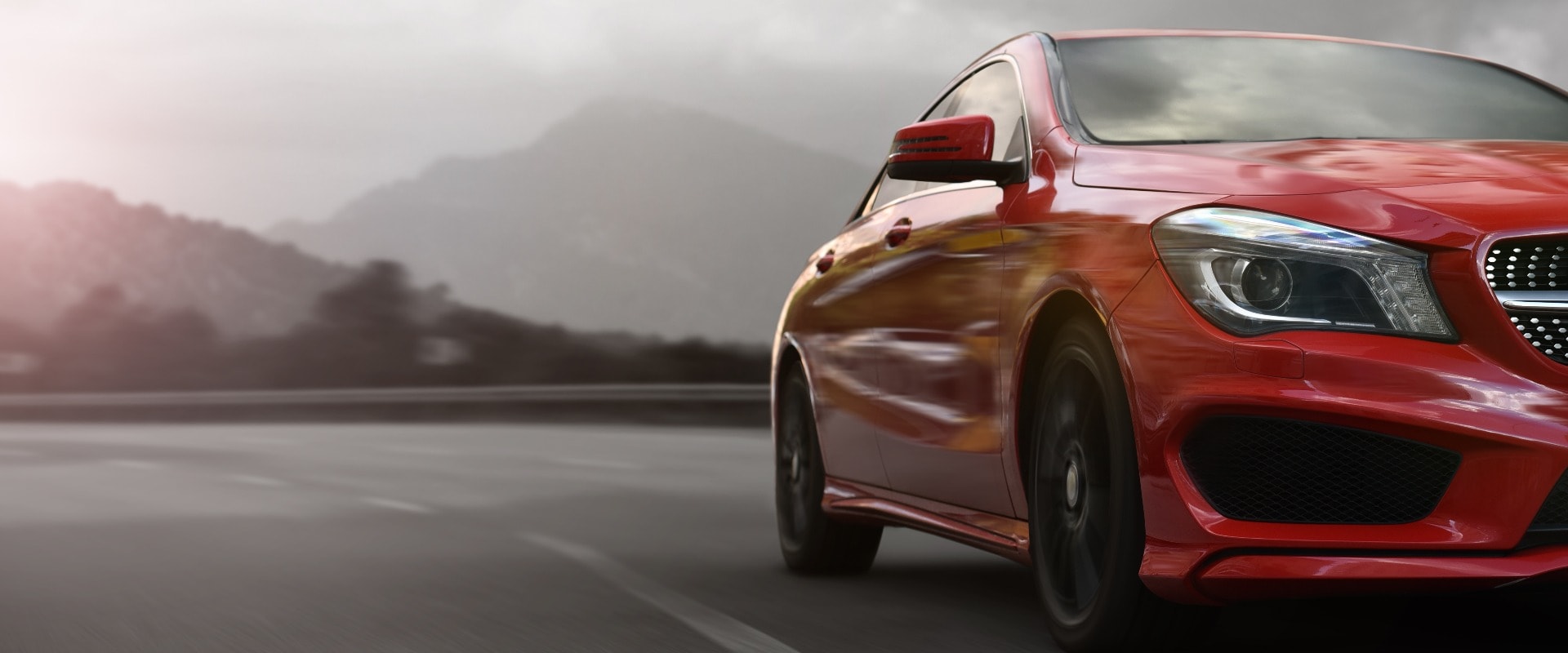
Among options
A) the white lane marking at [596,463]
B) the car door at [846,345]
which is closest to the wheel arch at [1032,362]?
the car door at [846,345]

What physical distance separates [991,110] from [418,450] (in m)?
12.7

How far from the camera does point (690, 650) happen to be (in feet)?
16.8

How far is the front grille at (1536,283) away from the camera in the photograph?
12.0 feet

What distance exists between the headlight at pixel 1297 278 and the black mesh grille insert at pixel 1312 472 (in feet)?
0.65

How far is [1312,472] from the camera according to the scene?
3803 mm

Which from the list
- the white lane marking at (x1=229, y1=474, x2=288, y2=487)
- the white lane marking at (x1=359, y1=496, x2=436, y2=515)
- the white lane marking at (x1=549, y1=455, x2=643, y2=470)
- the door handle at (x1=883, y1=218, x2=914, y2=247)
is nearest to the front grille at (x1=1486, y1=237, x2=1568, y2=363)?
the door handle at (x1=883, y1=218, x2=914, y2=247)

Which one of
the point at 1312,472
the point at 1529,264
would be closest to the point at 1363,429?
the point at 1312,472

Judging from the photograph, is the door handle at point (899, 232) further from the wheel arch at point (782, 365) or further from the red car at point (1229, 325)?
the wheel arch at point (782, 365)

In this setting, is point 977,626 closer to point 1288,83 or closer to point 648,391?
point 1288,83

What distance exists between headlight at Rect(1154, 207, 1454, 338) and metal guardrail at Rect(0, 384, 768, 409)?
16380mm

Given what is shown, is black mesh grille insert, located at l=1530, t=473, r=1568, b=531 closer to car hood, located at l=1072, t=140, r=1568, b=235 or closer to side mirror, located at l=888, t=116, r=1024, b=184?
car hood, located at l=1072, t=140, r=1568, b=235

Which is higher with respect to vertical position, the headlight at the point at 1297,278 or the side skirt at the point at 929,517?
the headlight at the point at 1297,278

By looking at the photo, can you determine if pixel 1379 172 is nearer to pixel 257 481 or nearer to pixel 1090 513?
Result: pixel 1090 513

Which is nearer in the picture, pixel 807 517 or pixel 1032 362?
pixel 1032 362
